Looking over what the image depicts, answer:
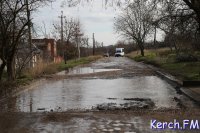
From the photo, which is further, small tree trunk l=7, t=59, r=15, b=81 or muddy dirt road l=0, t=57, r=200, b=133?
small tree trunk l=7, t=59, r=15, b=81

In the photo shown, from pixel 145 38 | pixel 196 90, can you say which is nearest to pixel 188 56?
pixel 196 90

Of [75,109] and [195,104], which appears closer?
[75,109]

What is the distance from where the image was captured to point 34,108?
1301 cm

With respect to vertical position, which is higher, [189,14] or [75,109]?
[189,14]

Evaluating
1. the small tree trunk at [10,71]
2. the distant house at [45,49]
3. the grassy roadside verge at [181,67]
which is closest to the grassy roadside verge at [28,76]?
the small tree trunk at [10,71]

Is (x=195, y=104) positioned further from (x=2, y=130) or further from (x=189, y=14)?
(x=189, y=14)

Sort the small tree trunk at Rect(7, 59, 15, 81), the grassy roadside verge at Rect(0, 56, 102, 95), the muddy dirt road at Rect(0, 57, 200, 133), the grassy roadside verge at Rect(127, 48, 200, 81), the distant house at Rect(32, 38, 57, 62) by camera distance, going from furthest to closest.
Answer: the distant house at Rect(32, 38, 57, 62) < the grassy roadside verge at Rect(127, 48, 200, 81) < the small tree trunk at Rect(7, 59, 15, 81) < the grassy roadside verge at Rect(0, 56, 102, 95) < the muddy dirt road at Rect(0, 57, 200, 133)

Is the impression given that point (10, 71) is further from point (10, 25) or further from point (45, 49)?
point (45, 49)

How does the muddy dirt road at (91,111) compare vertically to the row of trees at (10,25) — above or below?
below

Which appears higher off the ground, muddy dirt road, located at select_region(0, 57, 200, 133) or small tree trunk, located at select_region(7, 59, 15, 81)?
small tree trunk, located at select_region(7, 59, 15, 81)

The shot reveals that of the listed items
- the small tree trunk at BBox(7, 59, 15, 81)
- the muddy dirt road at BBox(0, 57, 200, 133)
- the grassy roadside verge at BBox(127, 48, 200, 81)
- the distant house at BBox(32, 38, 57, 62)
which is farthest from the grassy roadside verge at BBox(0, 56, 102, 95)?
the grassy roadside verge at BBox(127, 48, 200, 81)

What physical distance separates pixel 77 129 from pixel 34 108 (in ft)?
14.7

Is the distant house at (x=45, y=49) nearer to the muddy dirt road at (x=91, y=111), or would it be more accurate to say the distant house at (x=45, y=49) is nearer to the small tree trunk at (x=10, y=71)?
the small tree trunk at (x=10, y=71)

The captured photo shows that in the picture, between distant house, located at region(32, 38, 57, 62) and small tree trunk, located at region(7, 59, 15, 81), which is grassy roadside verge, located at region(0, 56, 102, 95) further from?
distant house, located at region(32, 38, 57, 62)
